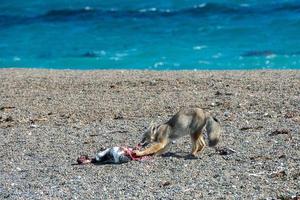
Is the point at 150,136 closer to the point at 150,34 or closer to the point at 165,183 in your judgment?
the point at 165,183

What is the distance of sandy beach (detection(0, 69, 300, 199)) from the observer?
33.5ft

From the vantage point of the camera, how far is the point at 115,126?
13.6m

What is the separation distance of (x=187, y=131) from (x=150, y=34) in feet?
69.0

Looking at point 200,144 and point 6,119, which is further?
point 6,119

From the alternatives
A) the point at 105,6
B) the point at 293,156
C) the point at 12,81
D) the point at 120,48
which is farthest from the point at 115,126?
the point at 105,6

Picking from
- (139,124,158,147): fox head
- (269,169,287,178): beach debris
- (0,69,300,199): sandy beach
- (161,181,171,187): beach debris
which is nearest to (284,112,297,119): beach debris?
(0,69,300,199): sandy beach

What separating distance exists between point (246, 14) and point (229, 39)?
5.55m

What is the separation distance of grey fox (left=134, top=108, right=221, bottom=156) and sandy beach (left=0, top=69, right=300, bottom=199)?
160 mm

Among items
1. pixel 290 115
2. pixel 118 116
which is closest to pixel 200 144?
pixel 290 115

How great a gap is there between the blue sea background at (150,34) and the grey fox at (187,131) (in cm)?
1305

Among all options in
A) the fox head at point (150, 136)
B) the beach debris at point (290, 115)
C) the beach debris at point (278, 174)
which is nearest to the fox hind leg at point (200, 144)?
the fox head at point (150, 136)

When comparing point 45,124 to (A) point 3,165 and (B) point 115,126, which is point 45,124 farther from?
(A) point 3,165

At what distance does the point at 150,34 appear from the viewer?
32406 millimetres

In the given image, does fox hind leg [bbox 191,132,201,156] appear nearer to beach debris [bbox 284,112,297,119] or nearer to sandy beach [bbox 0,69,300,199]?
sandy beach [bbox 0,69,300,199]
